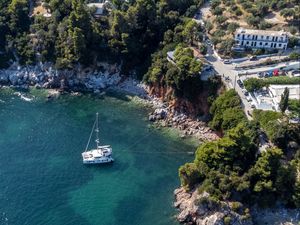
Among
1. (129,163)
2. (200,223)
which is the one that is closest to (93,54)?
(129,163)

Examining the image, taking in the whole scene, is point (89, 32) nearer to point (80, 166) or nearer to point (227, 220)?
point (80, 166)

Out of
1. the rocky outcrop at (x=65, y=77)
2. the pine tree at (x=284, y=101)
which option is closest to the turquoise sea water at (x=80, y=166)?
the rocky outcrop at (x=65, y=77)

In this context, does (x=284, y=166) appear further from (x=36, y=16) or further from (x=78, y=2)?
(x=36, y=16)

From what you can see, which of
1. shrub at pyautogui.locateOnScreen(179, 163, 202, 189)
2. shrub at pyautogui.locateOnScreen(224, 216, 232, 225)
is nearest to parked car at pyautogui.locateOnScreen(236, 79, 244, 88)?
shrub at pyautogui.locateOnScreen(179, 163, 202, 189)

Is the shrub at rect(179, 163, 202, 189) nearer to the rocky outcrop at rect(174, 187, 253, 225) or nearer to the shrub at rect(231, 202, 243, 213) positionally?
the rocky outcrop at rect(174, 187, 253, 225)

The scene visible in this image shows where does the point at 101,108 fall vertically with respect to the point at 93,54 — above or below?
below

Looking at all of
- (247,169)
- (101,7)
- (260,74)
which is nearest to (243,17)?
(260,74)
